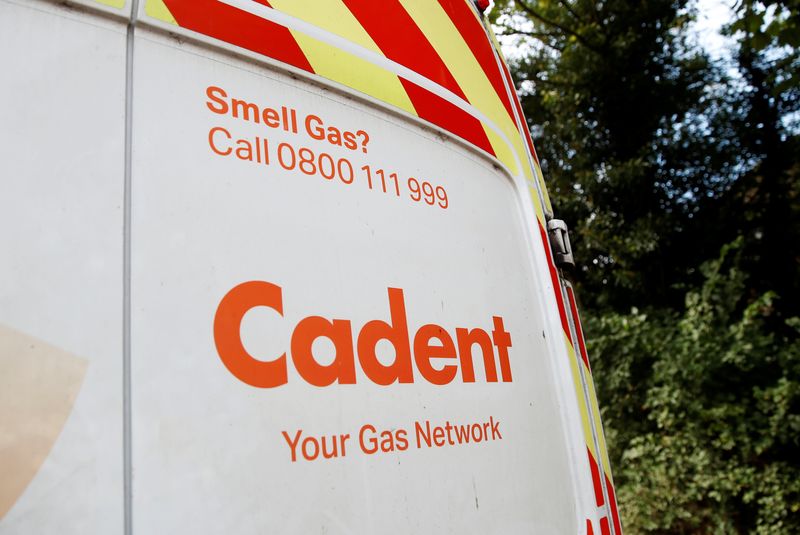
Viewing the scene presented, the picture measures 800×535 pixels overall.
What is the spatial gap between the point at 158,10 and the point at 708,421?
550 centimetres

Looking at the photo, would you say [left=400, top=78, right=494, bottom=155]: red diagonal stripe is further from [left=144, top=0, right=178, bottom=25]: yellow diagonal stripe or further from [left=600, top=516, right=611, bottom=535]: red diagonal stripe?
[left=600, top=516, right=611, bottom=535]: red diagonal stripe

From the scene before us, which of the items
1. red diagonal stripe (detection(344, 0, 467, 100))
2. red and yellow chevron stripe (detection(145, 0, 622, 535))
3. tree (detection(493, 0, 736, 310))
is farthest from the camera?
tree (detection(493, 0, 736, 310))

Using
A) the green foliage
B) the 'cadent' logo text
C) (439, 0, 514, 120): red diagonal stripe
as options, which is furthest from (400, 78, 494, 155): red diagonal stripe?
the green foliage

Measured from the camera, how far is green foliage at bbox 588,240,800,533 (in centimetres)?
510

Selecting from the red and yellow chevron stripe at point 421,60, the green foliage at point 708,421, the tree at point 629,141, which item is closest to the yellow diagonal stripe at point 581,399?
the red and yellow chevron stripe at point 421,60

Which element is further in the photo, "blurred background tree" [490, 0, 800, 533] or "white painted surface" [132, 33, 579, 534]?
"blurred background tree" [490, 0, 800, 533]

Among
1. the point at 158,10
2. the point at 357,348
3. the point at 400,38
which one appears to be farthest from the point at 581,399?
the point at 158,10

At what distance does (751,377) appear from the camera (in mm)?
5543

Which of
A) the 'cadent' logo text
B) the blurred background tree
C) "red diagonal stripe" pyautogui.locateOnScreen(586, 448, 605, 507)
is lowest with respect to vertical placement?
"red diagonal stripe" pyautogui.locateOnScreen(586, 448, 605, 507)

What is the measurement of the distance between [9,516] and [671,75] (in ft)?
28.6

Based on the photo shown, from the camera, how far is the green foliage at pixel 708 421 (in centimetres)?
510

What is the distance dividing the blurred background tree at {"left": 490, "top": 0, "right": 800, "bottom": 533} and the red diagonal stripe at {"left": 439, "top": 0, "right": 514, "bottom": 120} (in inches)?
177

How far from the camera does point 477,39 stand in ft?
5.62

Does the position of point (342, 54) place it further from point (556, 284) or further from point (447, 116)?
point (556, 284)
